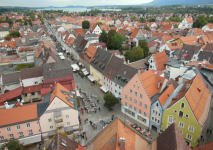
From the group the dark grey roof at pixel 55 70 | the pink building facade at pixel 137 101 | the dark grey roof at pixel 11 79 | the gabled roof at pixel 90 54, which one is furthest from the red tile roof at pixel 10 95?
the pink building facade at pixel 137 101

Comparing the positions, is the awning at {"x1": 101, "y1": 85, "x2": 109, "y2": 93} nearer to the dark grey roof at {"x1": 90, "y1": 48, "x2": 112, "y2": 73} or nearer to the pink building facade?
the dark grey roof at {"x1": 90, "y1": 48, "x2": 112, "y2": 73}

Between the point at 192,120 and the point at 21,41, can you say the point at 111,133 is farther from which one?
the point at 21,41

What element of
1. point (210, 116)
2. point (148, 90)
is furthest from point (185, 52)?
point (148, 90)

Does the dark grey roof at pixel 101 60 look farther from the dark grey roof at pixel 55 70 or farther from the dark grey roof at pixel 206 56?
the dark grey roof at pixel 206 56

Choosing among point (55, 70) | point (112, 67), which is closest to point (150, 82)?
point (112, 67)

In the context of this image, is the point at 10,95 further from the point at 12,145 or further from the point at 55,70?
the point at 12,145
